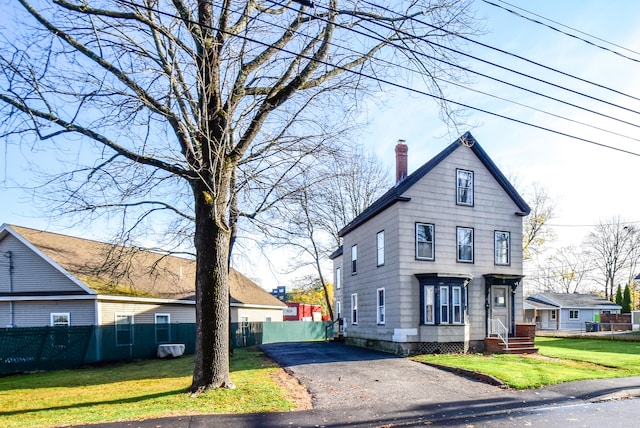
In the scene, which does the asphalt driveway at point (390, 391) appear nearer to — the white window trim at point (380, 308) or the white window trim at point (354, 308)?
the white window trim at point (380, 308)

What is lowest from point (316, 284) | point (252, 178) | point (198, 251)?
point (316, 284)

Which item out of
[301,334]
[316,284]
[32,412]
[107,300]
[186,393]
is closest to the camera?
[32,412]

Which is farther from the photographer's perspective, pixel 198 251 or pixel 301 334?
pixel 301 334

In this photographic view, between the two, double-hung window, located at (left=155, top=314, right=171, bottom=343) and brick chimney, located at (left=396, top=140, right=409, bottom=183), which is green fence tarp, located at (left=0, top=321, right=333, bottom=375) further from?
brick chimney, located at (left=396, top=140, right=409, bottom=183)

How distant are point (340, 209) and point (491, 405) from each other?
28.4 meters

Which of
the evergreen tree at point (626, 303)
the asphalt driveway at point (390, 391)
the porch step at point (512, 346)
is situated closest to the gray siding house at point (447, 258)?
the porch step at point (512, 346)

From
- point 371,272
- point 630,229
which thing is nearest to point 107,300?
point 371,272

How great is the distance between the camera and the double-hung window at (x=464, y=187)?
19688mm

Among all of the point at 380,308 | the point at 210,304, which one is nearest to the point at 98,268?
the point at 210,304

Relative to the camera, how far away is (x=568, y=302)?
158 feet

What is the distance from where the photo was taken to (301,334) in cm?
3612

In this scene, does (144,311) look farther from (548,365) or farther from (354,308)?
(548,365)

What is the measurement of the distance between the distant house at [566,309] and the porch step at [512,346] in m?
32.9

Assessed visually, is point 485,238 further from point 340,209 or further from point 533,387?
point 340,209
